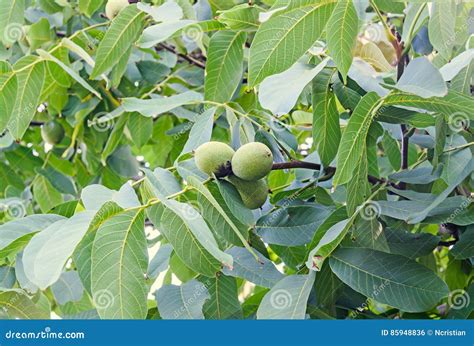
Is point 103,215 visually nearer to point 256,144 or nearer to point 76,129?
point 256,144

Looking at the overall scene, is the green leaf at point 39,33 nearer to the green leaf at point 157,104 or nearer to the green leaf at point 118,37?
the green leaf at point 118,37

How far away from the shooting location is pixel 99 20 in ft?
6.89

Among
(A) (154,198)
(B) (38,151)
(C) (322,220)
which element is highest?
(A) (154,198)

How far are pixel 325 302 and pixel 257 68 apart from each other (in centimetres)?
40

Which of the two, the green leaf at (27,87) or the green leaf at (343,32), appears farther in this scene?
the green leaf at (27,87)

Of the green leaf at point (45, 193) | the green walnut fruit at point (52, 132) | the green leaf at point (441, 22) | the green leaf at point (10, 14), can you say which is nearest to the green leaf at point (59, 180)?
the green leaf at point (45, 193)

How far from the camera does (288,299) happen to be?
1017 mm

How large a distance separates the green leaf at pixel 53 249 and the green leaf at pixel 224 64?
46 cm

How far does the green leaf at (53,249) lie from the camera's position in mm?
832

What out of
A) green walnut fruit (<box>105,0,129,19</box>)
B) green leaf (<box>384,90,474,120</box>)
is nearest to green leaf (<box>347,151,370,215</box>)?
green leaf (<box>384,90,474,120</box>)

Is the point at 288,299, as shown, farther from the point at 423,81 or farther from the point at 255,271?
the point at 423,81

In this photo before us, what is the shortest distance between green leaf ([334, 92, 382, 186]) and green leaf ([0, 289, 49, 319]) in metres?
0.53

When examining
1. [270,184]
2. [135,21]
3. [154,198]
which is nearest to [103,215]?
[154,198]

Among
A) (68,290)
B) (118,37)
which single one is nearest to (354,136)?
(118,37)
